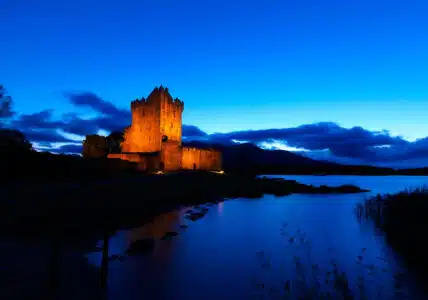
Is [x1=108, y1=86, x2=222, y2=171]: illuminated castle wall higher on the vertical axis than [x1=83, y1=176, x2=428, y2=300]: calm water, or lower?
higher

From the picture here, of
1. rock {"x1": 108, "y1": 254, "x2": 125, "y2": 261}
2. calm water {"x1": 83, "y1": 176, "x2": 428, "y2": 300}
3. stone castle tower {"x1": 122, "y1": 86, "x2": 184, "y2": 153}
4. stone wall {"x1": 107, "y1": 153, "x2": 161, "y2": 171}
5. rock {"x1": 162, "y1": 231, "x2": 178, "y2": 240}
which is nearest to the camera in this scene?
calm water {"x1": 83, "y1": 176, "x2": 428, "y2": 300}

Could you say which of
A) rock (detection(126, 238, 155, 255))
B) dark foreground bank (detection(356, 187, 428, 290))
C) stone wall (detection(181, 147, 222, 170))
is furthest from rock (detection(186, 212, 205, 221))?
stone wall (detection(181, 147, 222, 170))

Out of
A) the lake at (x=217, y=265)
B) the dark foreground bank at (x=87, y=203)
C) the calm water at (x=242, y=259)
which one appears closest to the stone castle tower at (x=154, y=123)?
the dark foreground bank at (x=87, y=203)

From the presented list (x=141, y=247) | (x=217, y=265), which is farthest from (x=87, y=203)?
(x=217, y=265)

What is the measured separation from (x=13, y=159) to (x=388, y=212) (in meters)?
24.4

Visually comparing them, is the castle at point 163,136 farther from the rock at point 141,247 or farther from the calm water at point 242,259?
the rock at point 141,247

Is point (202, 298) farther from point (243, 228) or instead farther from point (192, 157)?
point (192, 157)

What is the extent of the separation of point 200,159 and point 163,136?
6.87 metres

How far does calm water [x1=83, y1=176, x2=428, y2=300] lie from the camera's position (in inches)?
385

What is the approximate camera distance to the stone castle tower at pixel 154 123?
51.8m

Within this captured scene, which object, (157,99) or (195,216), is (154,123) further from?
(195,216)

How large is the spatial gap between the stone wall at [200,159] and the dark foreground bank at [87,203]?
1513 centimetres

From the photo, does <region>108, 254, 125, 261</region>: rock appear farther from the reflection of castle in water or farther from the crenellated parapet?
the crenellated parapet

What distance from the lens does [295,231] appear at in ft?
66.5
